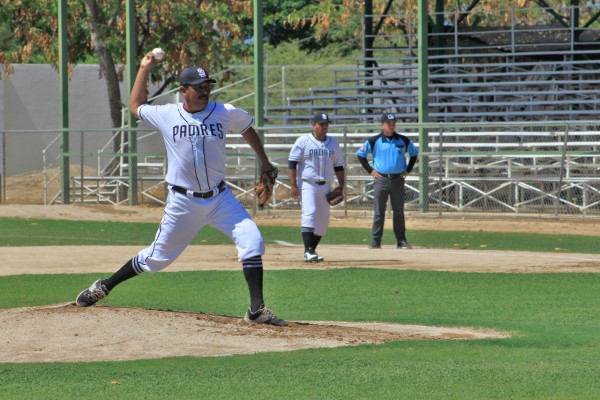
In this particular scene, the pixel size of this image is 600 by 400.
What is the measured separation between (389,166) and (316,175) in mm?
2302

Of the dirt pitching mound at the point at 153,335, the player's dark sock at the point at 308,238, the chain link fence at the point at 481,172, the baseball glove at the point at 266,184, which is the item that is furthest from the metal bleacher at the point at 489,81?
the dirt pitching mound at the point at 153,335

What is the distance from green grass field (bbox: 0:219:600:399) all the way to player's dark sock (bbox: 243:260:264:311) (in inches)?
41.7

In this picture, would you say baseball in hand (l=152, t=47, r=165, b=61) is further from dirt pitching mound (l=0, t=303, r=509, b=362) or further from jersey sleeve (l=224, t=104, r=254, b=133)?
dirt pitching mound (l=0, t=303, r=509, b=362)

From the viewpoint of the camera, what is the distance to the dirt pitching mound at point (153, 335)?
30.8 ft

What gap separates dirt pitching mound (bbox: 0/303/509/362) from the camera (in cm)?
938

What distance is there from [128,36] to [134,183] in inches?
139

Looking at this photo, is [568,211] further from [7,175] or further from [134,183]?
[7,175]

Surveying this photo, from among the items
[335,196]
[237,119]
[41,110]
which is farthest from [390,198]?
[41,110]

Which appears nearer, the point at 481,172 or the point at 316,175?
the point at 316,175

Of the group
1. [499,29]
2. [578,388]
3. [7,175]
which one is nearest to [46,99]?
[7,175]

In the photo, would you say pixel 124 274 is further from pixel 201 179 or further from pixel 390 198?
pixel 390 198

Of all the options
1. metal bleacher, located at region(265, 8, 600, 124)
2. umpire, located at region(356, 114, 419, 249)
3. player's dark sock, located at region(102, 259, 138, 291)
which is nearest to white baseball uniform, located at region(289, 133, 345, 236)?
umpire, located at region(356, 114, 419, 249)

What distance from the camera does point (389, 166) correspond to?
1920cm

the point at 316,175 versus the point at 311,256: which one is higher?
the point at 316,175
